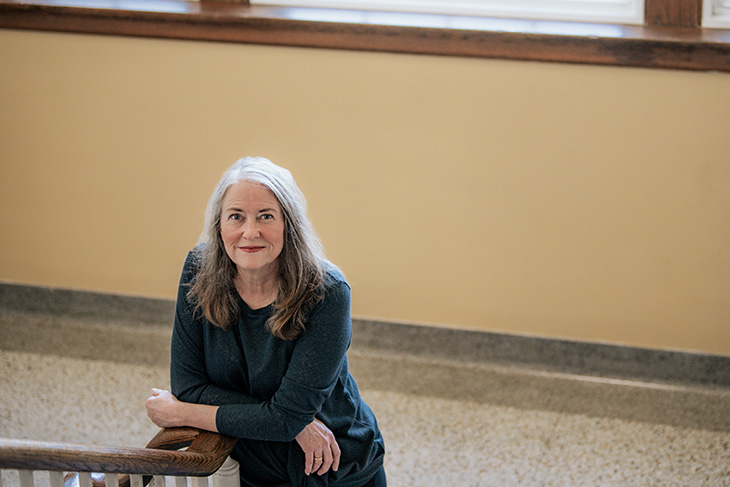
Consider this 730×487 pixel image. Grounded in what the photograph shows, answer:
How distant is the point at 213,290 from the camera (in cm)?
158

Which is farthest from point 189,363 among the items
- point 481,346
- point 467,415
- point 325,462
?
point 481,346

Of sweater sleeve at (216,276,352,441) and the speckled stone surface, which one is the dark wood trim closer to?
the speckled stone surface

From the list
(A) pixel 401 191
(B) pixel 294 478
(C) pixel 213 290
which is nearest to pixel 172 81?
(A) pixel 401 191

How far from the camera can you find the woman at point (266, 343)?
1.55m

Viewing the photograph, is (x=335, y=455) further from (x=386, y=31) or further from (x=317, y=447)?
(x=386, y=31)

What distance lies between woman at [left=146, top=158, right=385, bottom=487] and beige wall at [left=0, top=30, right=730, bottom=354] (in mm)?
1336

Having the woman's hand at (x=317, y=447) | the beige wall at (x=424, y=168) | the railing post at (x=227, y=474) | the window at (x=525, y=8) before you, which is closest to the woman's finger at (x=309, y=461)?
the woman's hand at (x=317, y=447)

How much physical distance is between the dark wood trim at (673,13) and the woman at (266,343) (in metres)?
1.61

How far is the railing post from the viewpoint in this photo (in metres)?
1.59

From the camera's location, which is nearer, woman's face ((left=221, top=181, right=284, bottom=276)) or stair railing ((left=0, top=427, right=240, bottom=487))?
stair railing ((left=0, top=427, right=240, bottom=487))

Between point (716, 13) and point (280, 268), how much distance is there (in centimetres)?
183

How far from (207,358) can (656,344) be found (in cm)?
185

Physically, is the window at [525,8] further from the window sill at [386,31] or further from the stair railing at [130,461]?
the stair railing at [130,461]

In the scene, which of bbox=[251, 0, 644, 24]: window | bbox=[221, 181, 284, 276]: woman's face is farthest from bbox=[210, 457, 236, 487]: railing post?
bbox=[251, 0, 644, 24]: window
